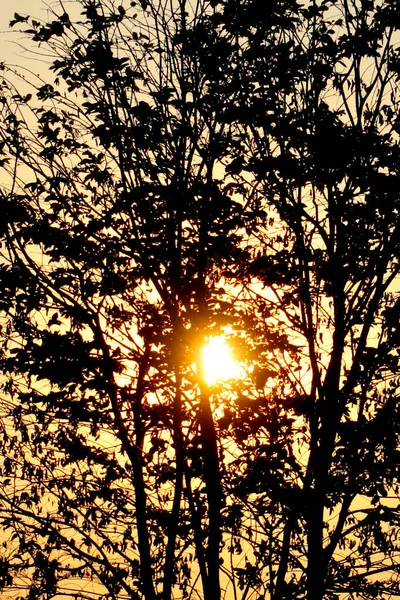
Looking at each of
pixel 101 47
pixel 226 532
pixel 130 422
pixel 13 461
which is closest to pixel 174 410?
pixel 130 422

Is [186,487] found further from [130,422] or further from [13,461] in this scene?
[13,461]

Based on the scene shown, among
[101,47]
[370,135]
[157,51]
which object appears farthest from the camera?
[157,51]

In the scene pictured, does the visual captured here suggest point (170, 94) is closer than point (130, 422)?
Yes

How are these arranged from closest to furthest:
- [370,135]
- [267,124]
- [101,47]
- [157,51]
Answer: [370,135] < [267,124] < [101,47] < [157,51]

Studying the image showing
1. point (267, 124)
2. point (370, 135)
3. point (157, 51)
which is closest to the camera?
point (370, 135)

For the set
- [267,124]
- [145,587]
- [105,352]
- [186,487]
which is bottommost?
[145,587]

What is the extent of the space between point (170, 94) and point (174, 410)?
15.7ft

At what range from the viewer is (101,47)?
413 inches

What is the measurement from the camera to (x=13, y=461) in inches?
468

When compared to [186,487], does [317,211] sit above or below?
above

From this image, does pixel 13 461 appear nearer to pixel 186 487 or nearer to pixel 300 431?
pixel 186 487

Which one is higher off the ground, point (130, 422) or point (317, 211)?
point (317, 211)

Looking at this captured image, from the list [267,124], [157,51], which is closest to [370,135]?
[267,124]

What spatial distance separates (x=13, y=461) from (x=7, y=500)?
68 centimetres
